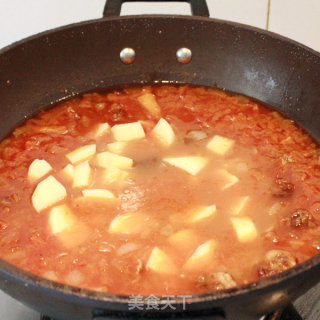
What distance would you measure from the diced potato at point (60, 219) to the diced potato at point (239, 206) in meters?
0.50

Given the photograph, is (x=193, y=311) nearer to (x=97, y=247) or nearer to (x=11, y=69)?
(x=97, y=247)

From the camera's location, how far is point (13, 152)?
1867 millimetres

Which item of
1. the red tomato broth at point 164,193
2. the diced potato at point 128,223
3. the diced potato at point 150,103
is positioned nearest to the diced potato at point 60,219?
the red tomato broth at point 164,193

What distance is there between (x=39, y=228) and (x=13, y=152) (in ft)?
1.33

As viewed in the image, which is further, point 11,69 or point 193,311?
point 11,69

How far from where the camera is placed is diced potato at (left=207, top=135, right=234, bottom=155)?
1883 millimetres

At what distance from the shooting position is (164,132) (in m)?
1.95

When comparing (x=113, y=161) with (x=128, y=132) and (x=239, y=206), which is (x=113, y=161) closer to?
(x=128, y=132)

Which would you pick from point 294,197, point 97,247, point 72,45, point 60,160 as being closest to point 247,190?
point 294,197

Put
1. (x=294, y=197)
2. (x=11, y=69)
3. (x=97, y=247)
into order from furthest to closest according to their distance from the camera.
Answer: (x=11, y=69), (x=294, y=197), (x=97, y=247)

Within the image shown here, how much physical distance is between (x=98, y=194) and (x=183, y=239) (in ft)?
1.05

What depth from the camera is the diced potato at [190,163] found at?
70.6 inches

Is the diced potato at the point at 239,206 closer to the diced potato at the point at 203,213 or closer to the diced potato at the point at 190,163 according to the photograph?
the diced potato at the point at 203,213

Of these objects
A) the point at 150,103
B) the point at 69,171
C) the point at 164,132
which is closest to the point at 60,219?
the point at 69,171
